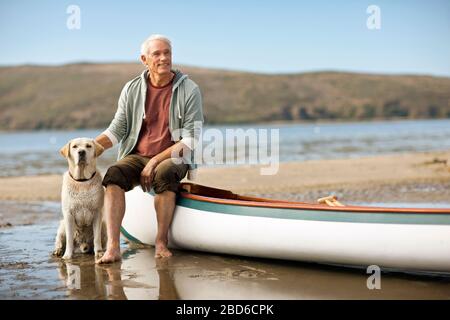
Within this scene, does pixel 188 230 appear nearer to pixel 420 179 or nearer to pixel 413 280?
pixel 413 280

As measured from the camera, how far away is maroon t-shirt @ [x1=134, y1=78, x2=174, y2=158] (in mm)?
6254

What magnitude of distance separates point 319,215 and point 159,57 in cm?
223

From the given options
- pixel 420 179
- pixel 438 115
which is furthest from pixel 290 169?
pixel 438 115

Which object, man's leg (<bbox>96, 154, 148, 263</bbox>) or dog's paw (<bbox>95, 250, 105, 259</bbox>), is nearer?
man's leg (<bbox>96, 154, 148, 263</bbox>)

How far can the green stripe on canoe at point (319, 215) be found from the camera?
16.0ft

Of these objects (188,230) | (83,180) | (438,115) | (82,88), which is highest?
(82,88)

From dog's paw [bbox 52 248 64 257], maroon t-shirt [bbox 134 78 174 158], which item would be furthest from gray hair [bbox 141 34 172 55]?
dog's paw [bbox 52 248 64 257]

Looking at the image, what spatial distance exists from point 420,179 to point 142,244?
838cm

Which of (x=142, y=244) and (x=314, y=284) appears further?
(x=142, y=244)

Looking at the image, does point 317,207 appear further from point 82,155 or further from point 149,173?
point 82,155

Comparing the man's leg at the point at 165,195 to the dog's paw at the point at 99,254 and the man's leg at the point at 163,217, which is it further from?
the dog's paw at the point at 99,254

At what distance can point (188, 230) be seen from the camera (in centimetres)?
619

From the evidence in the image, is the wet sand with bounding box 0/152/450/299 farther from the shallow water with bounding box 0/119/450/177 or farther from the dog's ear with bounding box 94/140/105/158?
the shallow water with bounding box 0/119/450/177

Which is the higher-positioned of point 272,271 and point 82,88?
point 82,88
